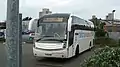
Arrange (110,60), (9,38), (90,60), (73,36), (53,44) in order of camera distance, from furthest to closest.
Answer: (73,36)
(53,44)
(90,60)
(110,60)
(9,38)

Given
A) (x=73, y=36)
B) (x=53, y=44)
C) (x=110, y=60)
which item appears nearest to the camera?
(x=110, y=60)

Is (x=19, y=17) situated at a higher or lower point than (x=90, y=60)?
higher

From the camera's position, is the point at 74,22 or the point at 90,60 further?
the point at 74,22

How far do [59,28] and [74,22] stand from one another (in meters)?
1.61

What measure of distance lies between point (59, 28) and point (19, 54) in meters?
11.3

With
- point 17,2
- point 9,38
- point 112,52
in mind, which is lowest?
point 112,52

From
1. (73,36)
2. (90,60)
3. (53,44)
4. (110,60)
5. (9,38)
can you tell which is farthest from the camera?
(73,36)

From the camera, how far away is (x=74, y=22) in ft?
49.9

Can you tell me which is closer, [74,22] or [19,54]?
[19,54]

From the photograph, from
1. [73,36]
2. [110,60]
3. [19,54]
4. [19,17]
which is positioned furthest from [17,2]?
[73,36]

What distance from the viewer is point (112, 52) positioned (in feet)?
17.0

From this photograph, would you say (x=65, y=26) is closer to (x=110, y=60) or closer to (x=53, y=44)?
(x=53, y=44)

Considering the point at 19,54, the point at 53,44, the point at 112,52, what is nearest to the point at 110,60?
the point at 112,52

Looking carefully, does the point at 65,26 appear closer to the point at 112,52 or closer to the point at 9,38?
the point at 112,52
